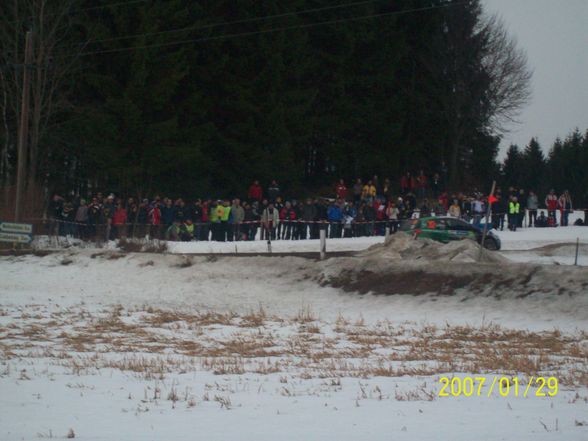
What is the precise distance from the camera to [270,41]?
52844mm

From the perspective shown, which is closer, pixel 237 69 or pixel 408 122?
pixel 237 69

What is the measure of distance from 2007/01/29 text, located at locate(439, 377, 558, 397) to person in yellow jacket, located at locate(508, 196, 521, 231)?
34647 millimetres

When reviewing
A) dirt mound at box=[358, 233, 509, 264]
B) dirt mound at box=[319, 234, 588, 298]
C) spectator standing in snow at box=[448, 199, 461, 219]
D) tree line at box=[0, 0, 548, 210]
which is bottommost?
dirt mound at box=[319, 234, 588, 298]

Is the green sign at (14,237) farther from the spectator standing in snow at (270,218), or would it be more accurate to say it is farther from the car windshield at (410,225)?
the car windshield at (410,225)

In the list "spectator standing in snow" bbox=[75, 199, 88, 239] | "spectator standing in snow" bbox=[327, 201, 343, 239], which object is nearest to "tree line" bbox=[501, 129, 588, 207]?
"spectator standing in snow" bbox=[327, 201, 343, 239]

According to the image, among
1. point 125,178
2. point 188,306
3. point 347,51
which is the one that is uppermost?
point 347,51

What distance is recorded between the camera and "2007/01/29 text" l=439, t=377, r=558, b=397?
11.6 meters

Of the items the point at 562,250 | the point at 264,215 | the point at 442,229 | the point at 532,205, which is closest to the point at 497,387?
the point at 442,229

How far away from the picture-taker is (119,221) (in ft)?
122

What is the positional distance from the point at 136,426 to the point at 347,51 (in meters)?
50.4

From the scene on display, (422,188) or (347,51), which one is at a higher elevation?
(347,51)

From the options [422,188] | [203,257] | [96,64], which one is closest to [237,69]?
[96,64]

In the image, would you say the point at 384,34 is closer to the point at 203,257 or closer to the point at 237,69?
the point at 237,69

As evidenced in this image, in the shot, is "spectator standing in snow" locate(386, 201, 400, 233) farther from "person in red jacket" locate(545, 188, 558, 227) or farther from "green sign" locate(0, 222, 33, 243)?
"green sign" locate(0, 222, 33, 243)
